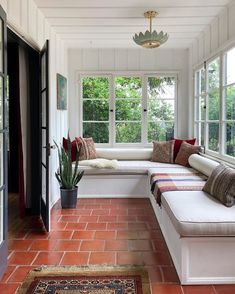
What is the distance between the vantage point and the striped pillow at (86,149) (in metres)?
5.69

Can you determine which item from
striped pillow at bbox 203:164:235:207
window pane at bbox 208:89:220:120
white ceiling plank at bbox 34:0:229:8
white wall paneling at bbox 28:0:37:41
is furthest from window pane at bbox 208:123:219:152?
white wall paneling at bbox 28:0:37:41

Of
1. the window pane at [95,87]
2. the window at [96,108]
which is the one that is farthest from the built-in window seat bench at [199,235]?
the window pane at [95,87]

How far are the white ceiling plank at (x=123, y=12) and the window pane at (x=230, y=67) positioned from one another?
22.1 inches

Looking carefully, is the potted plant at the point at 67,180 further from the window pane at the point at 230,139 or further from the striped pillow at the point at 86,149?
the window pane at the point at 230,139

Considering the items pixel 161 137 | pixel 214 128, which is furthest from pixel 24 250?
pixel 161 137

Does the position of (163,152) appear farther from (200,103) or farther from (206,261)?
(206,261)

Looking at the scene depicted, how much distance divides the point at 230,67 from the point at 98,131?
119 inches

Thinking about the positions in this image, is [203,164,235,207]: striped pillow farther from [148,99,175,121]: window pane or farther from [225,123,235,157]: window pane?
[148,99,175,121]: window pane

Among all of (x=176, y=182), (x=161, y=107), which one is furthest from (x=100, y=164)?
(x=161, y=107)

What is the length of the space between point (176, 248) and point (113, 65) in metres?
4.30

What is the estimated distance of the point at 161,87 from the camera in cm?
635

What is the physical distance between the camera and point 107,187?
5.30 m

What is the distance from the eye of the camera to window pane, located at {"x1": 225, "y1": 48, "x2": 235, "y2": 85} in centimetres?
397

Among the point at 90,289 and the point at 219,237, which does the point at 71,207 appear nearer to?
the point at 90,289
